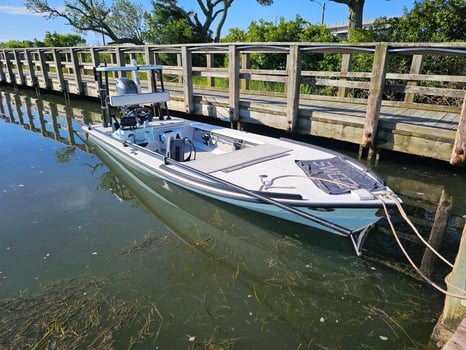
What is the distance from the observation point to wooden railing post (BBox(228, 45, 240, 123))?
23.6 ft

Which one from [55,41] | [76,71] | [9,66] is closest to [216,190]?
[76,71]

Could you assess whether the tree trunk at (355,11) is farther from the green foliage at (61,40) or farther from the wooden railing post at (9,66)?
the green foliage at (61,40)

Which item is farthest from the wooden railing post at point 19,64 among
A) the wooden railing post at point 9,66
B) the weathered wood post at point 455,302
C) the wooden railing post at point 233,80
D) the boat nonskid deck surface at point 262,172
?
the weathered wood post at point 455,302

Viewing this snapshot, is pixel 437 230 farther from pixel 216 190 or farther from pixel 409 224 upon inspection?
pixel 216 190

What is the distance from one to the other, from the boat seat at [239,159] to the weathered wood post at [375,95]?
5.77 feet

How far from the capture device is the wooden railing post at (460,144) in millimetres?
4836

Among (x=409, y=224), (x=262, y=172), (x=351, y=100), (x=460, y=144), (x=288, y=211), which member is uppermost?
(x=351, y=100)

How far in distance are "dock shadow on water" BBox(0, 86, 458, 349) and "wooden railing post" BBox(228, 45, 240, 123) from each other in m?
3.17

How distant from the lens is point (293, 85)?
21.2 feet

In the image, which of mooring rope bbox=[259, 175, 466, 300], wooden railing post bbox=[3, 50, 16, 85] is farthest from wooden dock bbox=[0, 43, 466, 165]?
wooden railing post bbox=[3, 50, 16, 85]

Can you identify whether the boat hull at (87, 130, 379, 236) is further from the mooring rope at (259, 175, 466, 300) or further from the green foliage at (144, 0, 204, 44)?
the green foliage at (144, 0, 204, 44)

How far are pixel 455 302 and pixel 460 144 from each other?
140 inches

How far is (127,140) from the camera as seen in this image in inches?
236

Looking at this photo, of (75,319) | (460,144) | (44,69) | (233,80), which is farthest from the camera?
(44,69)
